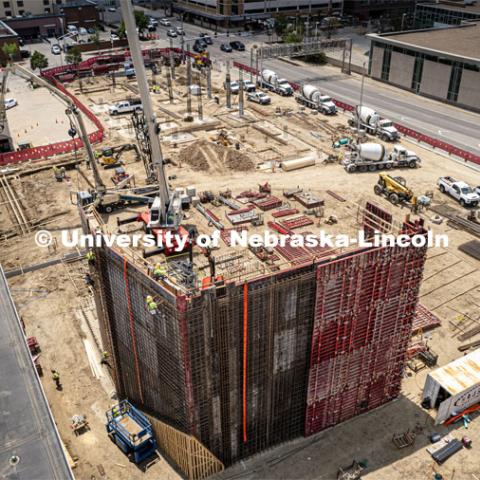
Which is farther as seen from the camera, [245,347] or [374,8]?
[374,8]

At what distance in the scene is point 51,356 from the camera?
106 feet

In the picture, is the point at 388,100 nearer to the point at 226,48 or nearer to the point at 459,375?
the point at 226,48

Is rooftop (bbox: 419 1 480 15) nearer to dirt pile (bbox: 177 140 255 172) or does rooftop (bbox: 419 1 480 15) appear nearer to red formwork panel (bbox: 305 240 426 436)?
dirt pile (bbox: 177 140 255 172)

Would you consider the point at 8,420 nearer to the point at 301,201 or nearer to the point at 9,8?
the point at 301,201

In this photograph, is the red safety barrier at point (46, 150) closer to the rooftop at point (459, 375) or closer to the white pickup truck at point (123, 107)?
the white pickup truck at point (123, 107)

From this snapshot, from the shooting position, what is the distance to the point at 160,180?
34.5 metres

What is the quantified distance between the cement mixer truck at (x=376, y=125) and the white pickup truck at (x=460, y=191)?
13591mm

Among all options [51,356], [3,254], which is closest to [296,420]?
[51,356]

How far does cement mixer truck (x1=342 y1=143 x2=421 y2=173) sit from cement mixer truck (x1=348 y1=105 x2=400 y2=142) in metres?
6.94

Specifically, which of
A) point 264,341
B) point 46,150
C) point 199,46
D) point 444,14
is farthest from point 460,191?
point 199,46

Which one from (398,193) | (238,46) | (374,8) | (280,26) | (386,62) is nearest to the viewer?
(398,193)

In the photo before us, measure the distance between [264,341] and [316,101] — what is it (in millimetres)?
56023

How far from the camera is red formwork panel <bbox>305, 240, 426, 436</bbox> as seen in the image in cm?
2289

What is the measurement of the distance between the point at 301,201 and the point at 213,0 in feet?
330
